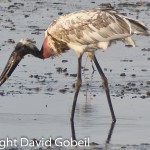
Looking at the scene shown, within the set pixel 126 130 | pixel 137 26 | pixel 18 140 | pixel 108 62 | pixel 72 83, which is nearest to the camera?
pixel 18 140

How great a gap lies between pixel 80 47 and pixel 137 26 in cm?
108

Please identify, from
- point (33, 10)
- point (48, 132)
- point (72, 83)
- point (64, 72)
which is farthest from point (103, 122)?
point (33, 10)

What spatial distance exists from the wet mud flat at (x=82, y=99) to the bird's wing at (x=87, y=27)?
128 cm

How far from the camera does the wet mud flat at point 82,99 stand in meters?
14.3

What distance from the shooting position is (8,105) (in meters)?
16.4

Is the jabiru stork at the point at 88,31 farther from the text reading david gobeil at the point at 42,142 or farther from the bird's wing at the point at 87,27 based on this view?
the text reading david gobeil at the point at 42,142

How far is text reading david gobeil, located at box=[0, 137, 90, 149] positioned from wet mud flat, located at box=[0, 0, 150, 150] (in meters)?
0.16

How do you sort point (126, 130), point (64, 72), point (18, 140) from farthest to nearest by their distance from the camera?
point (64, 72) → point (126, 130) → point (18, 140)

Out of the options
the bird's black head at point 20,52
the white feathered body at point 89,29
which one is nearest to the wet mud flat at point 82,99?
the bird's black head at point 20,52

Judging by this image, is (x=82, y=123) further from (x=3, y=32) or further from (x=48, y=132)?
(x=3, y=32)

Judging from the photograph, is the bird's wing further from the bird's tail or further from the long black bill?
the long black bill

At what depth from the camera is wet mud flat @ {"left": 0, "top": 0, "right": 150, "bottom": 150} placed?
14.3 metres

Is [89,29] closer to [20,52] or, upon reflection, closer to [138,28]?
[138,28]

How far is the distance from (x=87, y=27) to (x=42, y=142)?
325 centimetres
